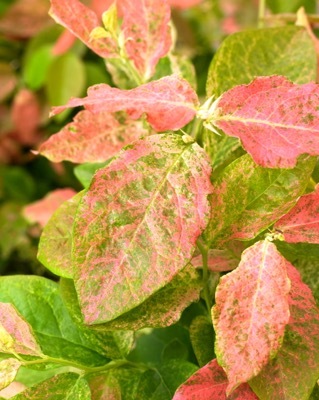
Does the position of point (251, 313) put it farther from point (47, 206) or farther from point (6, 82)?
point (6, 82)

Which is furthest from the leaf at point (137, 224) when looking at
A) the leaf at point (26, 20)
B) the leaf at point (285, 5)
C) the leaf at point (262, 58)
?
the leaf at point (26, 20)

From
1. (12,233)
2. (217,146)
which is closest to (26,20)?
(12,233)

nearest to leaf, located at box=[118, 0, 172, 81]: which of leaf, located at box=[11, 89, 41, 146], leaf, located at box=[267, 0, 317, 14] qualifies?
leaf, located at box=[267, 0, 317, 14]

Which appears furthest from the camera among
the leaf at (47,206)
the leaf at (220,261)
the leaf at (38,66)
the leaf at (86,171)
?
the leaf at (38,66)

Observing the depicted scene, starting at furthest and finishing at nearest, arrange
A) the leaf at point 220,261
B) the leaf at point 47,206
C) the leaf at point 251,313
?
1. the leaf at point 47,206
2. the leaf at point 220,261
3. the leaf at point 251,313

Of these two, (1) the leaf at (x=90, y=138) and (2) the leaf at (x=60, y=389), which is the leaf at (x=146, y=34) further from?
(2) the leaf at (x=60, y=389)

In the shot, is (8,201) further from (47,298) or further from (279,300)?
(279,300)
